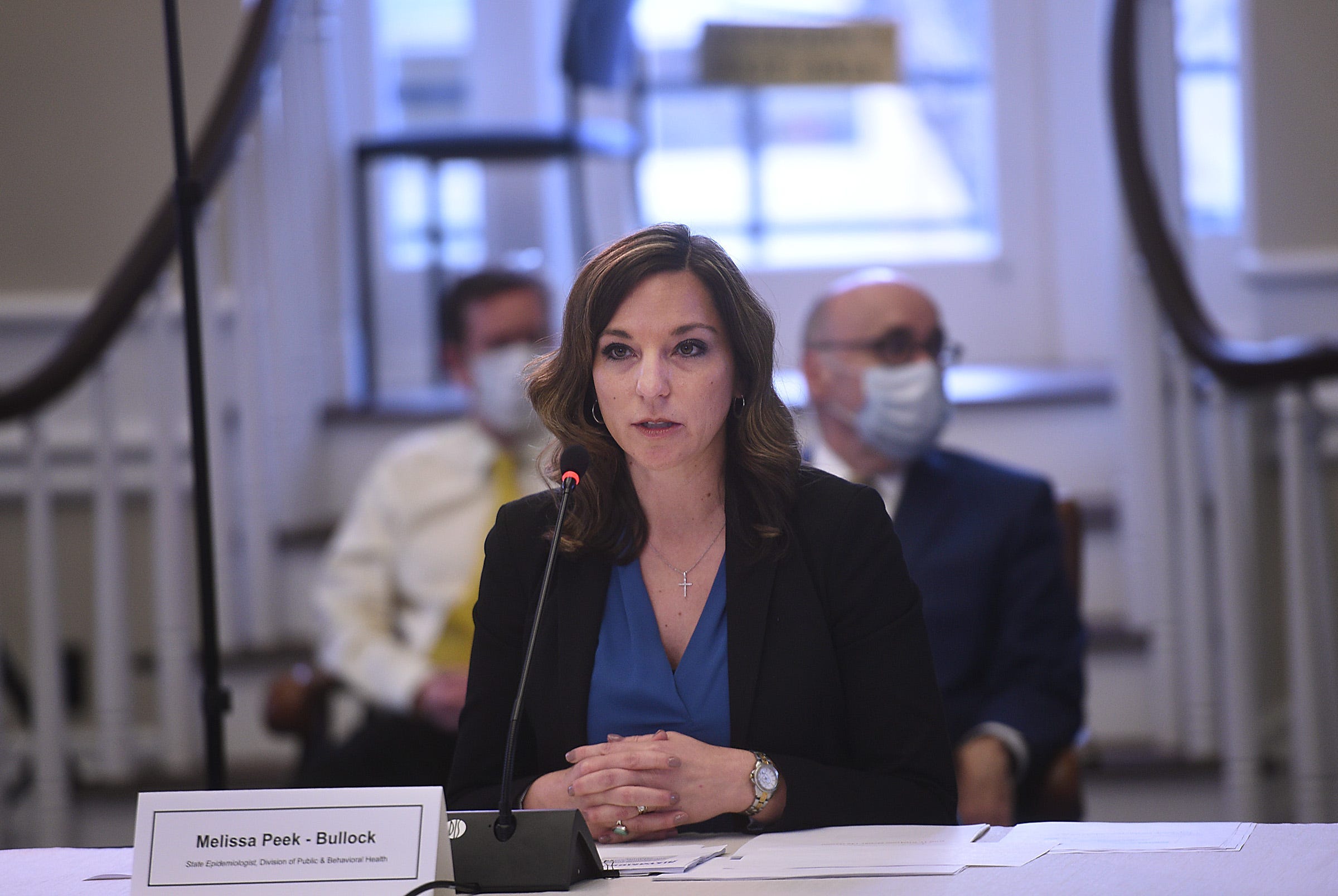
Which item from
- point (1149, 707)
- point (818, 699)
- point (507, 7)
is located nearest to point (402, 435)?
point (507, 7)

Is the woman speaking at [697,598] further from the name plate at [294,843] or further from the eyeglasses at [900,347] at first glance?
the eyeglasses at [900,347]

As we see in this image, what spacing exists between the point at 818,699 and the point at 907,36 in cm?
261

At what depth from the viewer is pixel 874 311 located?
167 cm

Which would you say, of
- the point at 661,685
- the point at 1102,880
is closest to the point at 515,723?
the point at 661,685

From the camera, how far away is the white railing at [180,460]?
2141mm

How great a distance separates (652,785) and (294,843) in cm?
28

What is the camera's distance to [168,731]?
7.09 ft

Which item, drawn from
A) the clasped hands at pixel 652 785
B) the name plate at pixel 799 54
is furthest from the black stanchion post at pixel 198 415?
the name plate at pixel 799 54

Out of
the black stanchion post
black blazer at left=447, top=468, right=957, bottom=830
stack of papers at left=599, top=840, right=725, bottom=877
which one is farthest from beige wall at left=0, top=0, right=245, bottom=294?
stack of papers at left=599, top=840, right=725, bottom=877

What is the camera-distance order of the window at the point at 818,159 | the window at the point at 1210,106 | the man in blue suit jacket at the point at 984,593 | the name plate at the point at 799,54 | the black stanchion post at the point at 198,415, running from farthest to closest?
the window at the point at 818,159 → the window at the point at 1210,106 → the name plate at the point at 799,54 → the man in blue suit jacket at the point at 984,593 → the black stanchion post at the point at 198,415

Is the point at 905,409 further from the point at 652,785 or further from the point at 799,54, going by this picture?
the point at 799,54

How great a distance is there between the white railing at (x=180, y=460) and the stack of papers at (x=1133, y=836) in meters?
1.59

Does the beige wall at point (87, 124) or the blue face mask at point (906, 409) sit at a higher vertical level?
the beige wall at point (87, 124)

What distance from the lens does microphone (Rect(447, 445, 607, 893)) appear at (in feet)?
2.88
